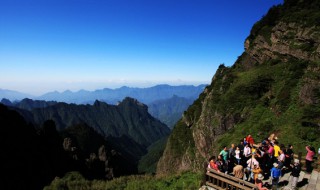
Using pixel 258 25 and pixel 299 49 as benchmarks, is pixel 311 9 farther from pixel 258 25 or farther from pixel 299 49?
pixel 258 25

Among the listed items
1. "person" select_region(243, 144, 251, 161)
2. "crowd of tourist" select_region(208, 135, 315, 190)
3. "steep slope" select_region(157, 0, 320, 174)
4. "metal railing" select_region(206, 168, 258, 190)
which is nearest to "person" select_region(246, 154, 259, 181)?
"crowd of tourist" select_region(208, 135, 315, 190)

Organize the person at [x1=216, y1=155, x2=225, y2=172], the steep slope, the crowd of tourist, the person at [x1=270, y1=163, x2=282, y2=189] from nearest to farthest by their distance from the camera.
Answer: the person at [x1=270, y1=163, x2=282, y2=189], the crowd of tourist, the person at [x1=216, y1=155, x2=225, y2=172], the steep slope

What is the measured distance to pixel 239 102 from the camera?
2213 inches

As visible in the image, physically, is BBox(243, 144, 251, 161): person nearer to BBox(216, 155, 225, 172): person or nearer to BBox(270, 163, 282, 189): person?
BBox(216, 155, 225, 172): person

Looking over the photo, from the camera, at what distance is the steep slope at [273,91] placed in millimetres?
Answer: 40875

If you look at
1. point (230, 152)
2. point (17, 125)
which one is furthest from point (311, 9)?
point (17, 125)

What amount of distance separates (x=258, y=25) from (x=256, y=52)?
1366 centimetres

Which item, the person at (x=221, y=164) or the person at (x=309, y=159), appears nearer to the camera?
the person at (x=221, y=164)

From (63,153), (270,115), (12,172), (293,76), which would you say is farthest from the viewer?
(63,153)

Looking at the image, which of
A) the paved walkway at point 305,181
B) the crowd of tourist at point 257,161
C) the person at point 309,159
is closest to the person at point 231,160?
the crowd of tourist at point 257,161

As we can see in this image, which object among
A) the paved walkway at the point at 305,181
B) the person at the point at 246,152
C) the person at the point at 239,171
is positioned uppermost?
the person at the point at 246,152

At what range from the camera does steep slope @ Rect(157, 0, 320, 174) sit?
40875mm

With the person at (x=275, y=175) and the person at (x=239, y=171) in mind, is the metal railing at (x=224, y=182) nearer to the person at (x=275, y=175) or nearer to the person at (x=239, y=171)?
the person at (x=239, y=171)

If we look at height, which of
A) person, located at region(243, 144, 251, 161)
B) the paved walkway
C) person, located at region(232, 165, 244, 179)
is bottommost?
the paved walkway
